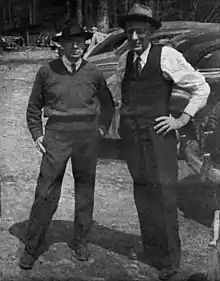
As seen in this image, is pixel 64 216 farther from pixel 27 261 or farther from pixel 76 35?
pixel 76 35

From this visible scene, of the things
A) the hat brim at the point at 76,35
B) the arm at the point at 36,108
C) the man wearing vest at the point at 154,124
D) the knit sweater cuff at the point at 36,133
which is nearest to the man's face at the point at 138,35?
the man wearing vest at the point at 154,124

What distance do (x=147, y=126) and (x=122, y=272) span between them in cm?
55

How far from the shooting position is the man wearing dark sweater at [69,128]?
7.22 feet

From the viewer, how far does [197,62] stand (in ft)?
8.25

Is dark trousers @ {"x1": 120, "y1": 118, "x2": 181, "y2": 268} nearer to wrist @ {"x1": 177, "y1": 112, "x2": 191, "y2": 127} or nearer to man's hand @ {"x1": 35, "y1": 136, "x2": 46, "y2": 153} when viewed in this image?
wrist @ {"x1": 177, "y1": 112, "x2": 191, "y2": 127}

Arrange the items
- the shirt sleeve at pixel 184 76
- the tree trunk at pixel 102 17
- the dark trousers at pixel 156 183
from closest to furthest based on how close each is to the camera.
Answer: the shirt sleeve at pixel 184 76 < the dark trousers at pixel 156 183 < the tree trunk at pixel 102 17

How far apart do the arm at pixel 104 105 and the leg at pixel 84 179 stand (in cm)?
5

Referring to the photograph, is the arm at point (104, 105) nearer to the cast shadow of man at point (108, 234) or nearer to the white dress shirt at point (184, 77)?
the white dress shirt at point (184, 77)

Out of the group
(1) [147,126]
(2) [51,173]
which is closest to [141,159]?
(1) [147,126]

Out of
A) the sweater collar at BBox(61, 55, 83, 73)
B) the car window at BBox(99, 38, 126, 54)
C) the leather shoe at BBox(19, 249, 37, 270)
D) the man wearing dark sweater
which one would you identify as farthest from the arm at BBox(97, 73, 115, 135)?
the leather shoe at BBox(19, 249, 37, 270)

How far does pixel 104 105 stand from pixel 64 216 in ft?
1.74

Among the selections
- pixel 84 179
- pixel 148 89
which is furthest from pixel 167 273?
pixel 148 89

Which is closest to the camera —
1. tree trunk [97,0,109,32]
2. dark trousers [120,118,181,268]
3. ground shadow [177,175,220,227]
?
dark trousers [120,118,181,268]

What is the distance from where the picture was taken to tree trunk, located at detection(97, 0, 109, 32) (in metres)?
2.37
